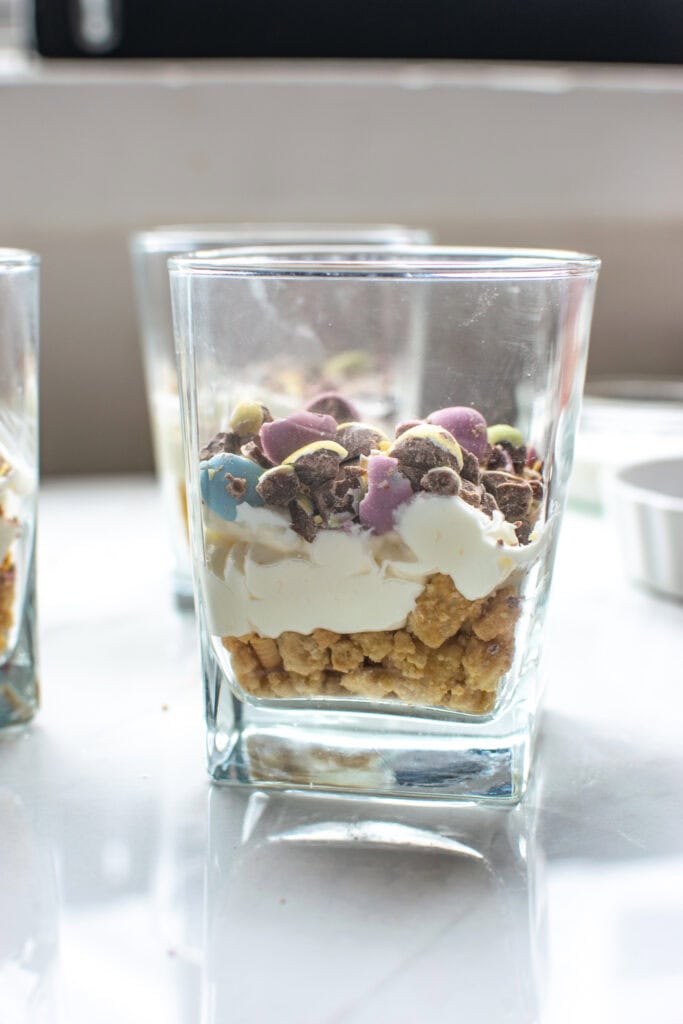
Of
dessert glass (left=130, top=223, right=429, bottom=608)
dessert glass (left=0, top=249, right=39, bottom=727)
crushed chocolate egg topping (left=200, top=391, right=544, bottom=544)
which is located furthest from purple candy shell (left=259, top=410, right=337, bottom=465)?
dessert glass (left=130, top=223, right=429, bottom=608)

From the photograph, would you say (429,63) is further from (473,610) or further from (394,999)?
(394,999)

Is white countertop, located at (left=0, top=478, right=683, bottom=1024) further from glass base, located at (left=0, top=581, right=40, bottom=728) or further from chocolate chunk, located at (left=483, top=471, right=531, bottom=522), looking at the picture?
chocolate chunk, located at (left=483, top=471, right=531, bottom=522)

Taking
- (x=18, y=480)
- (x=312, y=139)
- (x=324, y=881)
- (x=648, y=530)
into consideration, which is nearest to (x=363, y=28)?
(x=312, y=139)

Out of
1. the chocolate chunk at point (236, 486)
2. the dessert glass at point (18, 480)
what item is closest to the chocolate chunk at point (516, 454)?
the chocolate chunk at point (236, 486)

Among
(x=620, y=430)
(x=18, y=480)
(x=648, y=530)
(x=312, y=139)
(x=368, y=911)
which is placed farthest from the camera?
(x=312, y=139)

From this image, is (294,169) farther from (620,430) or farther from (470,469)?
(470,469)

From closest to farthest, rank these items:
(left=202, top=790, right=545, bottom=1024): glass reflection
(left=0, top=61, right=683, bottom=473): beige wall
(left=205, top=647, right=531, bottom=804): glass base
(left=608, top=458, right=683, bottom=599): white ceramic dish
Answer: (left=202, top=790, right=545, bottom=1024): glass reflection, (left=205, top=647, right=531, bottom=804): glass base, (left=608, top=458, right=683, bottom=599): white ceramic dish, (left=0, top=61, right=683, bottom=473): beige wall

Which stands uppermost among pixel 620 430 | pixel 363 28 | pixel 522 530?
pixel 363 28

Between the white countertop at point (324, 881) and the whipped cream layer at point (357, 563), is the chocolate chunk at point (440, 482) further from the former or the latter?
the white countertop at point (324, 881)
